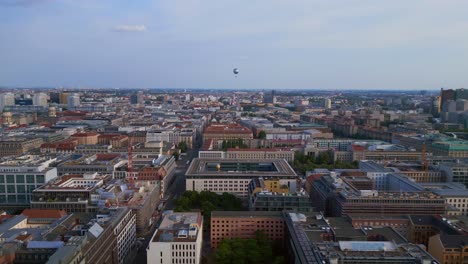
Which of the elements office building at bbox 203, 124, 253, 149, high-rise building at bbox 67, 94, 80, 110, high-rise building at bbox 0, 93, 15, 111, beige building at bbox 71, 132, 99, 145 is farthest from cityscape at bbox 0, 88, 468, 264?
high-rise building at bbox 0, 93, 15, 111

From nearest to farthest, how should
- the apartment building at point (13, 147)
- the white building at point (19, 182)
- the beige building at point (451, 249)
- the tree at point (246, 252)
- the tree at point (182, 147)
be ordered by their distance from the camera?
the beige building at point (451, 249), the tree at point (246, 252), the white building at point (19, 182), the apartment building at point (13, 147), the tree at point (182, 147)

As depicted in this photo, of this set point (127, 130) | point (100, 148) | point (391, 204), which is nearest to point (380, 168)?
point (391, 204)

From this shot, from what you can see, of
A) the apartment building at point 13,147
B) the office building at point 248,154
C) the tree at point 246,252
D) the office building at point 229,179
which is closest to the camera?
the tree at point 246,252

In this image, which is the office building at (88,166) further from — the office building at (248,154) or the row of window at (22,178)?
the office building at (248,154)

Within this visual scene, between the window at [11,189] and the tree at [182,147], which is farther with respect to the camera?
the tree at [182,147]

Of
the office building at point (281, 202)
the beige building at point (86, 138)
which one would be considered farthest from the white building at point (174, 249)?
the beige building at point (86, 138)

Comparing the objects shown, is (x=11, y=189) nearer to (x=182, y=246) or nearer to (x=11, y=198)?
(x=11, y=198)

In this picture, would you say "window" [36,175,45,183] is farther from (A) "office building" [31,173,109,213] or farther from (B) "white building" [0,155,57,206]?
(A) "office building" [31,173,109,213]

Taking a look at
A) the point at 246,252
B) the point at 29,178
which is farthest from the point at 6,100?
the point at 246,252

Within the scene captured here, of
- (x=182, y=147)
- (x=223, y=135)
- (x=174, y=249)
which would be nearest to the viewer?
(x=174, y=249)
